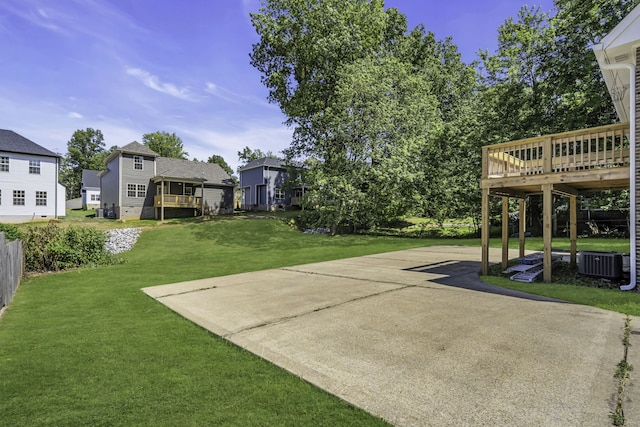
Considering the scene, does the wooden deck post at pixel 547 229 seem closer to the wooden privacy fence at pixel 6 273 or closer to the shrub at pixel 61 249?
the wooden privacy fence at pixel 6 273

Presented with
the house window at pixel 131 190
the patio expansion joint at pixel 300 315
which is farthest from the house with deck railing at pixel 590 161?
the house window at pixel 131 190

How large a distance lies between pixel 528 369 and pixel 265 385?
8.00 feet

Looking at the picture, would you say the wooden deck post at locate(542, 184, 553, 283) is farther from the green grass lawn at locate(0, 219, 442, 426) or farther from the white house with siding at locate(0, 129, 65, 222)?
the white house with siding at locate(0, 129, 65, 222)

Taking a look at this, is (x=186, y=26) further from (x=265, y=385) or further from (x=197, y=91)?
(x=265, y=385)

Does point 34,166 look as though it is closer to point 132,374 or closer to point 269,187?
point 269,187

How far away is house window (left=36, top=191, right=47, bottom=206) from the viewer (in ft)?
83.1

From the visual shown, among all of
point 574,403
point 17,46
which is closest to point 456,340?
point 574,403

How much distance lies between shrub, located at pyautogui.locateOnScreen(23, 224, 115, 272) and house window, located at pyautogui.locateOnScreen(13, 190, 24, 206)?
60.9ft

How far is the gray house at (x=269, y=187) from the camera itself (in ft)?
116

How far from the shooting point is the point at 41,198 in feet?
83.6

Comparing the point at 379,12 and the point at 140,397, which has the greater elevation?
the point at 379,12

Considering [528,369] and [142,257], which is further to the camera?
[142,257]

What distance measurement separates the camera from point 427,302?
566cm

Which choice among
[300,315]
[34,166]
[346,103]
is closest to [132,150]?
[34,166]
